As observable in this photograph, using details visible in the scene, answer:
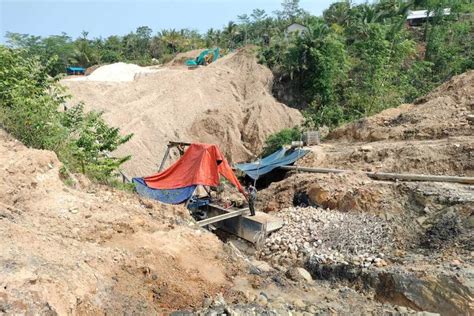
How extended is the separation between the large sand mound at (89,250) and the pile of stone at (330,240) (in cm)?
231

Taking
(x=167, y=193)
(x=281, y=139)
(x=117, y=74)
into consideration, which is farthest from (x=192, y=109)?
(x=167, y=193)

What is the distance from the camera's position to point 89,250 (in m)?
5.30

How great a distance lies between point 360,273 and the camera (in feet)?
24.8

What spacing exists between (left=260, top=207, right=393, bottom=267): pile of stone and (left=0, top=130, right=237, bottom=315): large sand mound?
91.0 inches

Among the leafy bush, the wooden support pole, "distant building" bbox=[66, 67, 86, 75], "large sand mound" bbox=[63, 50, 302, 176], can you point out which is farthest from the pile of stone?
"distant building" bbox=[66, 67, 86, 75]

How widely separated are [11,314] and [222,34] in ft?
128

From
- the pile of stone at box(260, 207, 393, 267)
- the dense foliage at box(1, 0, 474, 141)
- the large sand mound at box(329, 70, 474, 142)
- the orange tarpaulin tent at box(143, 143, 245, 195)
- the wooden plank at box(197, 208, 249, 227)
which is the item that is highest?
the dense foliage at box(1, 0, 474, 141)

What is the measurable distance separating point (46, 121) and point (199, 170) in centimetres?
301

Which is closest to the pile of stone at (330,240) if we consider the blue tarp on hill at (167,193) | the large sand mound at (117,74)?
the blue tarp on hill at (167,193)

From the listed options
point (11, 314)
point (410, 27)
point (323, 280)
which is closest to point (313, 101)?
point (410, 27)

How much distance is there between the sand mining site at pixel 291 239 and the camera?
486cm

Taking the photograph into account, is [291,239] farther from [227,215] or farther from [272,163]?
[272,163]

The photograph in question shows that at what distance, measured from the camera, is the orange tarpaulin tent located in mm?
9227

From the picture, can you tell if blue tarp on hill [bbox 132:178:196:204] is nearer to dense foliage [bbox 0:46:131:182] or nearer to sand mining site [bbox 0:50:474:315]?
dense foliage [bbox 0:46:131:182]
